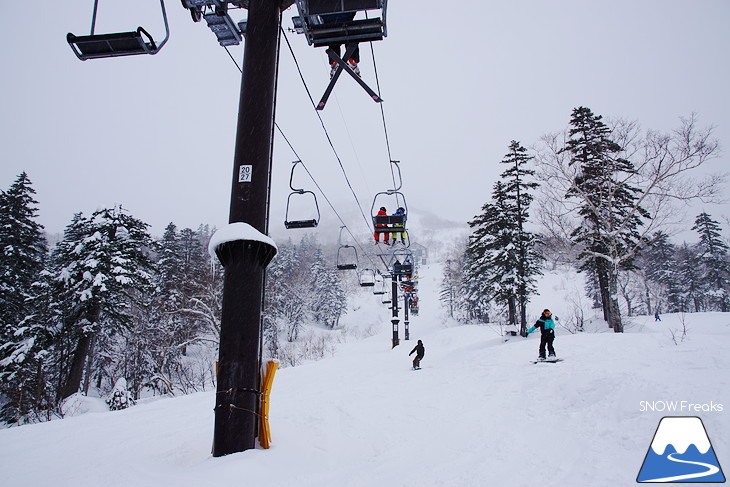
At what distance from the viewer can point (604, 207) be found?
69.3ft

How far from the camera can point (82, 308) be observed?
784 inches

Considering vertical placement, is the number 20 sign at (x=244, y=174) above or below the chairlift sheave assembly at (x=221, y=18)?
below

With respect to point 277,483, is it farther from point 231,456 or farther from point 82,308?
point 82,308

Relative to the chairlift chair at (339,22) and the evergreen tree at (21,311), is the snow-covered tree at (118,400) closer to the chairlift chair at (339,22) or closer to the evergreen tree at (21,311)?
the evergreen tree at (21,311)

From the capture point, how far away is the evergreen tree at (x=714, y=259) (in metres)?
45.6

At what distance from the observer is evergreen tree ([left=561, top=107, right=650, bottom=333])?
717 inches

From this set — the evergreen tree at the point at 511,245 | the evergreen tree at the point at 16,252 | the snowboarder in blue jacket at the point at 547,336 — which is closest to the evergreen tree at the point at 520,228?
the evergreen tree at the point at 511,245

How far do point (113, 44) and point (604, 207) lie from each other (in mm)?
23517

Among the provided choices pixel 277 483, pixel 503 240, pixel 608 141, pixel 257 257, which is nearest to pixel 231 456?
pixel 277 483

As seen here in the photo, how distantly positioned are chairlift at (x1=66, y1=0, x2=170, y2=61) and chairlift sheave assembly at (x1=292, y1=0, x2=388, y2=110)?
1.88 metres

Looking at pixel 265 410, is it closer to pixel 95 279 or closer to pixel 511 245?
pixel 95 279

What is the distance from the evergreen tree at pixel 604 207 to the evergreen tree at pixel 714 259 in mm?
30778

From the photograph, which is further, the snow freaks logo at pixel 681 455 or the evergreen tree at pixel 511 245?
the evergreen tree at pixel 511 245

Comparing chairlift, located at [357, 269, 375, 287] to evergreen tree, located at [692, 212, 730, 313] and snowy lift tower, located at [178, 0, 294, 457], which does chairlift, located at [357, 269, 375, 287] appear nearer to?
snowy lift tower, located at [178, 0, 294, 457]
